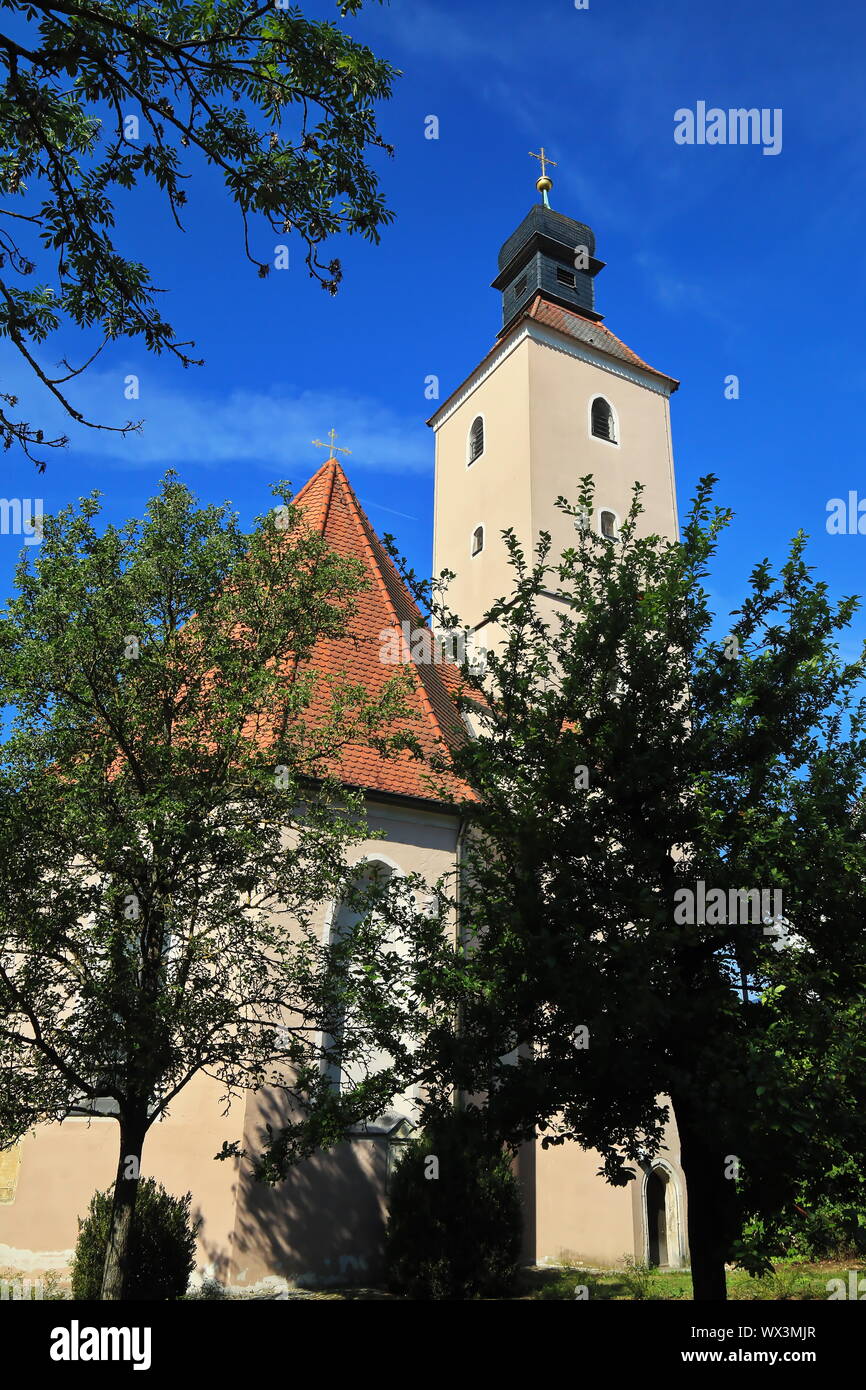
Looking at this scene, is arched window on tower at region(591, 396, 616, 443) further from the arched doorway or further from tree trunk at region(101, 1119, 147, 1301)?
tree trunk at region(101, 1119, 147, 1301)

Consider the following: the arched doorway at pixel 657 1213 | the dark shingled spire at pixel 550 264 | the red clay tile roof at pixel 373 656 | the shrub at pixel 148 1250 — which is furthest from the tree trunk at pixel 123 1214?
the dark shingled spire at pixel 550 264

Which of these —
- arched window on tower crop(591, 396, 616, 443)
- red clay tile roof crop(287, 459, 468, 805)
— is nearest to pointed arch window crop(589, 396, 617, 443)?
arched window on tower crop(591, 396, 616, 443)

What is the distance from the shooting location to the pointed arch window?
881 inches

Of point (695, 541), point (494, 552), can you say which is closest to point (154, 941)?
point (695, 541)

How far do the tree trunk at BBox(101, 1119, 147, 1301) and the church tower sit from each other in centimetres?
1288

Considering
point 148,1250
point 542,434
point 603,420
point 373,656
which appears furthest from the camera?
point 603,420

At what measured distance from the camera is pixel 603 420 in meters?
22.7

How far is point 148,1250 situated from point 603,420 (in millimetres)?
19138

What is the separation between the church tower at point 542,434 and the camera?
68.4ft

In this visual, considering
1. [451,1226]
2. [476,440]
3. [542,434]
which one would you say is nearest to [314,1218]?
[451,1226]

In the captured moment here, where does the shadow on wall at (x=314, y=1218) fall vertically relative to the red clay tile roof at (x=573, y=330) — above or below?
below

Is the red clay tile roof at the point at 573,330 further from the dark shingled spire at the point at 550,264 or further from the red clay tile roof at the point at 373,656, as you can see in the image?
the red clay tile roof at the point at 373,656

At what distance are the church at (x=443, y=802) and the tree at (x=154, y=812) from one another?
967mm

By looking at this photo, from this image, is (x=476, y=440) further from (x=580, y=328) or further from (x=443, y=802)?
(x=443, y=802)
